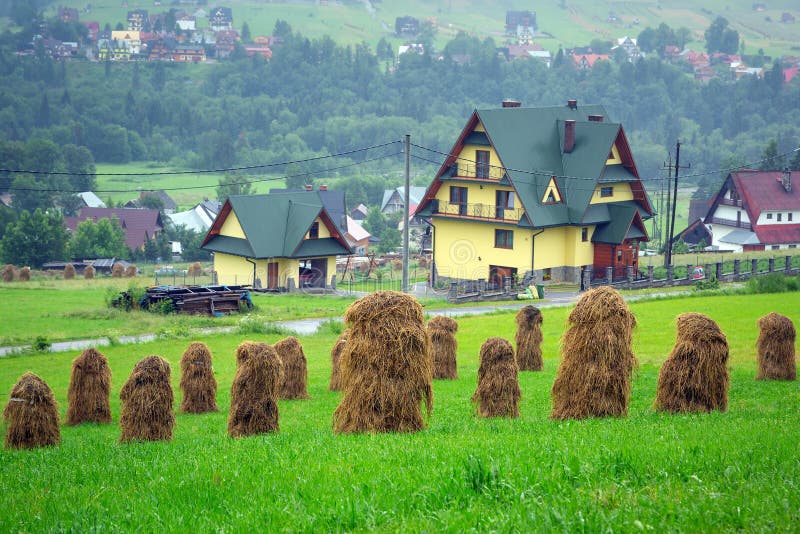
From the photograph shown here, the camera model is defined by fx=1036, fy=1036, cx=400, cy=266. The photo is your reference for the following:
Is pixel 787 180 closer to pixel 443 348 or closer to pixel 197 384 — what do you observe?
pixel 443 348

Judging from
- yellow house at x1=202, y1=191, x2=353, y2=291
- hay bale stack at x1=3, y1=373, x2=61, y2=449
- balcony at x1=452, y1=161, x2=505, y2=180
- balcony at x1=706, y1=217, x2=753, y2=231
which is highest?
balcony at x1=452, y1=161, x2=505, y2=180

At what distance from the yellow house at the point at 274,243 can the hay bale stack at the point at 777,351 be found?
36863mm

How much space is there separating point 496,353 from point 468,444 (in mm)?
5489

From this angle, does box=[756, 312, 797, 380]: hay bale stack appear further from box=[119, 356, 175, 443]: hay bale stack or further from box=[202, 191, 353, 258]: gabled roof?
box=[202, 191, 353, 258]: gabled roof

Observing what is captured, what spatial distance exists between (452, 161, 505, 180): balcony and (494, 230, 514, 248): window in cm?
310

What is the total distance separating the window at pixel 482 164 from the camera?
59938 mm

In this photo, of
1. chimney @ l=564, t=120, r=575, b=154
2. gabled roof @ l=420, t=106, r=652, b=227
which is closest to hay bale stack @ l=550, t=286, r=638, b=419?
gabled roof @ l=420, t=106, r=652, b=227

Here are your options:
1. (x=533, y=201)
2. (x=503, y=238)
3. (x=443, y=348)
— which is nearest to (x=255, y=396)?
(x=443, y=348)

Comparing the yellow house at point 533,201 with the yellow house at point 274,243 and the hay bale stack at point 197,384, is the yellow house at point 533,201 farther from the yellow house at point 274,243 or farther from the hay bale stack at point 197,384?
the hay bale stack at point 197,384

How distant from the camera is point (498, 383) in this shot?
19.3 m

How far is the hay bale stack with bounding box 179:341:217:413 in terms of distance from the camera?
901 inches

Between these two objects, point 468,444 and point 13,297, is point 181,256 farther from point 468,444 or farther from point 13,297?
point 468,444

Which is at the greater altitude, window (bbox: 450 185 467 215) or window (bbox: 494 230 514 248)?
window (bbox: 450 185 467 215)

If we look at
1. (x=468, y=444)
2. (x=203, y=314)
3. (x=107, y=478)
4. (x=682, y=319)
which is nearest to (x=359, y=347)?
(x=468, y=444)
